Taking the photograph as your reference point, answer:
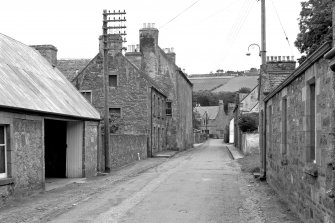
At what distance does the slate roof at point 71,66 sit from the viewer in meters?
41.1

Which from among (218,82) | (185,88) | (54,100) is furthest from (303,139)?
(218,82)

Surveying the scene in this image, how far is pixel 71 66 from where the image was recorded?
42.0 meters

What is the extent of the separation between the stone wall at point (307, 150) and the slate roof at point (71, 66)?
30159 mm

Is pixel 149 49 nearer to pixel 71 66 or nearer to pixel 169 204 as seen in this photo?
pixel 71 66

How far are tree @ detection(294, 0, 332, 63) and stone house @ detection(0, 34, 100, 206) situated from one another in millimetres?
13856

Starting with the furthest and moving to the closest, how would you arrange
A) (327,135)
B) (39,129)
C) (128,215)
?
(39,129) → (128,215) → (327,135)

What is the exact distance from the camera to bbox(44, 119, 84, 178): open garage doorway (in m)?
19.5

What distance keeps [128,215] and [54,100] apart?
8.37 metres

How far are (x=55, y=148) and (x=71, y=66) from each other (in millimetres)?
22843

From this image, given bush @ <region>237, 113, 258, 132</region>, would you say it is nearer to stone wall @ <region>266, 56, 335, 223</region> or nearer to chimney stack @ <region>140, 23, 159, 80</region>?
chimney stack @ <region>140, 23, 159, 80</region>

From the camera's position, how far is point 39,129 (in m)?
14.8

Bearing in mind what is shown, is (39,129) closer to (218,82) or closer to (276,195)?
(276,195)

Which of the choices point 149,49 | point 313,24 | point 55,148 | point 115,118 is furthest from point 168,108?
point 55,148

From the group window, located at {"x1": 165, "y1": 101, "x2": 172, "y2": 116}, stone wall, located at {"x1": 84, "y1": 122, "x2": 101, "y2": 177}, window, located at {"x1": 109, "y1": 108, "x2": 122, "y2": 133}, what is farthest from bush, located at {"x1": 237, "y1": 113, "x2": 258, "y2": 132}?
stone wall, located at {"x1": 84, "y1": 122, "x2": 101, "y2": 177}
